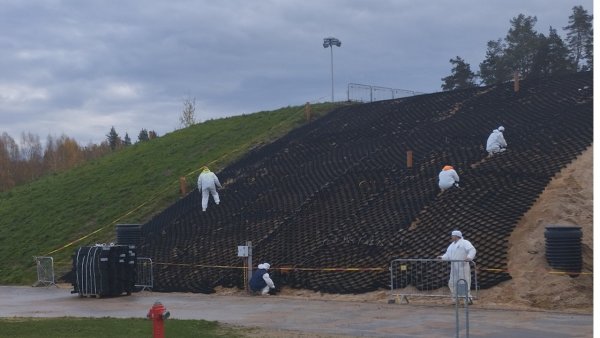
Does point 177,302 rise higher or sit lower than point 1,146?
lower

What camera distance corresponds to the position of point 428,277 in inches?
684

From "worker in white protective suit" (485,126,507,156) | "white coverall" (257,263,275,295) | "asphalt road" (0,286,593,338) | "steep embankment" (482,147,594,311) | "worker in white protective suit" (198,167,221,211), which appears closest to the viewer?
"asphalt road" (0,286,593,338)

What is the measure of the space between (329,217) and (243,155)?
14.1 meters

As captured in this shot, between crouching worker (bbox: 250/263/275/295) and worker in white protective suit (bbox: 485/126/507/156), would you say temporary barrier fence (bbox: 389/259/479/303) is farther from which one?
worker in white protective suit (bbox: 485/126/507/156)

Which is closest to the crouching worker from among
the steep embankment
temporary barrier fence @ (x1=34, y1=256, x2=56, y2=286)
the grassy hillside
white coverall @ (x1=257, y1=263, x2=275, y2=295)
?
white coverall @ (x1=257, y1=263, x2=275, y2=295)

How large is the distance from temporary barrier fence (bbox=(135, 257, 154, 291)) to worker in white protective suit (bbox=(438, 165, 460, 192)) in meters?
8.39

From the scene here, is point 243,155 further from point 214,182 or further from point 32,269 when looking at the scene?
point 32,269

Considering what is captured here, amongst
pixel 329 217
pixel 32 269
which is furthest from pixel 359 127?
pixel 32 269

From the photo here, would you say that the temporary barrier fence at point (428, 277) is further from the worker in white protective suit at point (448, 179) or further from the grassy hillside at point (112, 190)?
the grassy hillside at point (112, 190)

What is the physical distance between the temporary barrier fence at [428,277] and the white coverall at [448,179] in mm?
4744

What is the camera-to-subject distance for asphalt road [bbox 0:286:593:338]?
43.0ft

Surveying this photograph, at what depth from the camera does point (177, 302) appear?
18.9 meters

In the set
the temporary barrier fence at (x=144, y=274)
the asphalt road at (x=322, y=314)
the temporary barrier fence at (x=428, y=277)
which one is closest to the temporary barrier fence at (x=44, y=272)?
the asphalt road at (x=322, y=314)

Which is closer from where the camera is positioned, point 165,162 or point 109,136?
point 165,162
